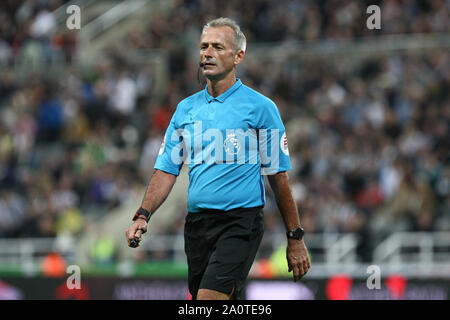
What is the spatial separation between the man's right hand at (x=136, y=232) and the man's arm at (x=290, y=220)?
3.01ft

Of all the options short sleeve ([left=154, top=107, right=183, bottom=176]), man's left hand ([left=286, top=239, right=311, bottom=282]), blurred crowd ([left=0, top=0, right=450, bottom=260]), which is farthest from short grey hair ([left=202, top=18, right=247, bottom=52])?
blurred crowd ([left=0, top=0, right=450, bottom=260])

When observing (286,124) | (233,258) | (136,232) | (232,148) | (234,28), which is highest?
(286,124)

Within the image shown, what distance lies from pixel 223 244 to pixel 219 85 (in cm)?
107

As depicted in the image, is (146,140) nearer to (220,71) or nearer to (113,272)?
(113,272)

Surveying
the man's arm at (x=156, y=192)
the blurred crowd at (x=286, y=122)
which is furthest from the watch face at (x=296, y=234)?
the blurred crowd at (x=286, y=122)

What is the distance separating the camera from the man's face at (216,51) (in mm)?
5953

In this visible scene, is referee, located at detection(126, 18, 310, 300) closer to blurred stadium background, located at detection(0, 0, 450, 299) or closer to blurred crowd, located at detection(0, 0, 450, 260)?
blurred stadium background, located at detection(0, 0, 450, 299)

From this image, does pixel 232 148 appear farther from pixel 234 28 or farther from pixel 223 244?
pixel 234 28

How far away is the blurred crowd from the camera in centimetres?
1529

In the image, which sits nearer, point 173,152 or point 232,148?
point 232,148

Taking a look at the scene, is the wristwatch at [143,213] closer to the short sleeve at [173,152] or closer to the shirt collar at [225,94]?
the short sleeve at [173,152]

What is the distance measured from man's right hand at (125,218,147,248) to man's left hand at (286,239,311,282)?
3.25 ft

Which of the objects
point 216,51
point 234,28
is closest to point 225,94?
point 216,51

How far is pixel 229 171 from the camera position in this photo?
5.96m
